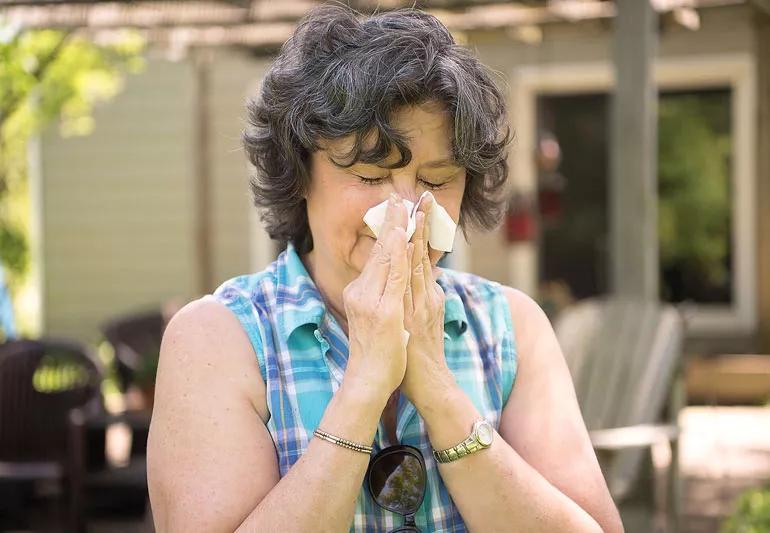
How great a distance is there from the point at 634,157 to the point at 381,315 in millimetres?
3513

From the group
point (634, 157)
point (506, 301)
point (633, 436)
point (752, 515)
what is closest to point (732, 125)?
point (634, 157)

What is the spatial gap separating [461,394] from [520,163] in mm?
7589

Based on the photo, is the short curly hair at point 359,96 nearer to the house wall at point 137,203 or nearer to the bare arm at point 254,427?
the bare arm at point 254,427

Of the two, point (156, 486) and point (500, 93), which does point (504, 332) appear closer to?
point (500, 93)

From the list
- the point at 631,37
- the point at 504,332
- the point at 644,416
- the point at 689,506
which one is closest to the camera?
the point at 504,332

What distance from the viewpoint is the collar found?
182cm

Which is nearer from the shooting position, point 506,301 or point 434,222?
point 434,222

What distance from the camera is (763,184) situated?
27.0 ft

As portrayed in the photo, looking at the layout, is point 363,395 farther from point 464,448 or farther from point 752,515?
point 752,515

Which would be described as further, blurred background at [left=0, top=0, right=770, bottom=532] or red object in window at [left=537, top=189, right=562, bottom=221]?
red object in window at [left=537, top=189, right=562, bottom=221]

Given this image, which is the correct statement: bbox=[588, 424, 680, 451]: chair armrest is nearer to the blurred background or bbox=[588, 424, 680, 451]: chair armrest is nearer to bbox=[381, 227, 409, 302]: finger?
the blurred background

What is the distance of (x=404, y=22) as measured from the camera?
1837mm

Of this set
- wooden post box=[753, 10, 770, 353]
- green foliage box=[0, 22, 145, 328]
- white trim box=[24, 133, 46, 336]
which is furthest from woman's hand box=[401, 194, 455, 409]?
white trim box=[24, 133, 46, 336]

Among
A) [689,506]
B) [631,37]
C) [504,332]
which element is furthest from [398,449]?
[689,506]
